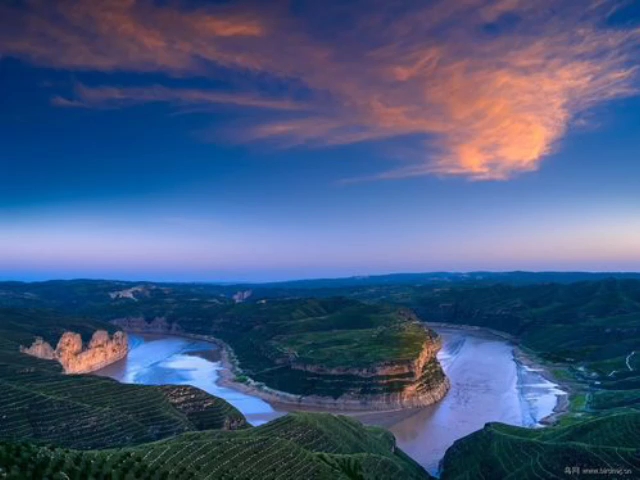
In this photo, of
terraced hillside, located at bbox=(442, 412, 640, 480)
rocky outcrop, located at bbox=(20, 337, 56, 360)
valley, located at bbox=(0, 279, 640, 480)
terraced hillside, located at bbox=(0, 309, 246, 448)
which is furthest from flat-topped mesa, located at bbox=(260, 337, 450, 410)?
rocky outcrop, located at bbox=(20, 337, 56, 360)

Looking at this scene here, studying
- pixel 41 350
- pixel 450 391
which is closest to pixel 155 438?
pixel 450 391

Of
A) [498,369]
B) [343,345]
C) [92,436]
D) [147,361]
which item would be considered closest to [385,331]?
[343,345]

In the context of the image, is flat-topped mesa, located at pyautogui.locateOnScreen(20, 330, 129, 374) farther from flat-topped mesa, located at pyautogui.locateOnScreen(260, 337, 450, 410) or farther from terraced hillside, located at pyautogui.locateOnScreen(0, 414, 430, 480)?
terraced hillside, located at pyautogui.locateOnScreen(0, 414, 430, 480)

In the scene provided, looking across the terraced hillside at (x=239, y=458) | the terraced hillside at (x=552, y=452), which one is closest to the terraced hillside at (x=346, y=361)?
the terraced hillside at (x=552, y=452)

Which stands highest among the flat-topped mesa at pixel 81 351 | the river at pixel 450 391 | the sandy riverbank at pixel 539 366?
the flat-topped mesa at pixel 81 351

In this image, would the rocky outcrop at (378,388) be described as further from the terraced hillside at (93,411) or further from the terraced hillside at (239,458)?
the terraced hillside at (239,458)

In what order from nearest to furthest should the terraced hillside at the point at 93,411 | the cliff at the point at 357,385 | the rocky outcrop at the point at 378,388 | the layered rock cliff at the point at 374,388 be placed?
the terraced hillside at the point at 93,411
the rocky outcrop at the point at 378,388
the layered rock cliff at the point at 374,388
the cliff at the point at 357,385
